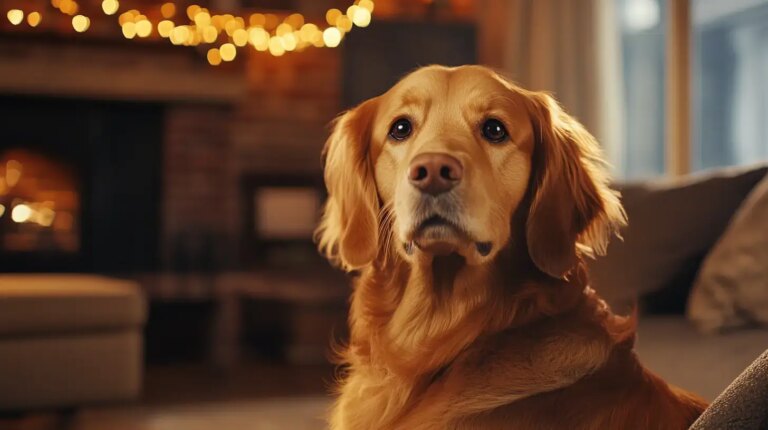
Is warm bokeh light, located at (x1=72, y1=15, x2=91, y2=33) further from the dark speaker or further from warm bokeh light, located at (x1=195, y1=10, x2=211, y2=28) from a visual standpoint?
the dark speaker

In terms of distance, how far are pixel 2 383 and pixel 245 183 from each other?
2459 millimetres

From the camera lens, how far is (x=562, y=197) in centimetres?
100

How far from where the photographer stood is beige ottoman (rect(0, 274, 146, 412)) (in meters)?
2.76

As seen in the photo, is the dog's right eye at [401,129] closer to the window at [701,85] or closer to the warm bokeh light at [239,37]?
the window at [701,85]

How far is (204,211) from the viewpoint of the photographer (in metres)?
4.99

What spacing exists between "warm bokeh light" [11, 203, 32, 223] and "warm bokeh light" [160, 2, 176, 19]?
127cm

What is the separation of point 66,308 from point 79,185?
6.92ft

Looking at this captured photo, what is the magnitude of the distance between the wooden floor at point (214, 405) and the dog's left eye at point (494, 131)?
1.93m

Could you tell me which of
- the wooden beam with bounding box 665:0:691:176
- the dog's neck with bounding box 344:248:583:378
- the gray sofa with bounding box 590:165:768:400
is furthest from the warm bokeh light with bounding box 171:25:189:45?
the dog's neck with bounding box 344:248:583:378

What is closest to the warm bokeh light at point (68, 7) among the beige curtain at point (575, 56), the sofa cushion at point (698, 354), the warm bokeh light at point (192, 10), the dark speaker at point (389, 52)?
the warm bokeh light at point (192, 10)

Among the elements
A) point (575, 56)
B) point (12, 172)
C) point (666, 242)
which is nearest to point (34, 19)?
point (12, 172)

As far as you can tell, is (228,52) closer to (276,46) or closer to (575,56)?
(276,46)

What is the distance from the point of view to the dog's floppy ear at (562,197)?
979 millimetres

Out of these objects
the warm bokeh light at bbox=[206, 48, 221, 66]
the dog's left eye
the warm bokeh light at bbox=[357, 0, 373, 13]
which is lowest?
the dog's left eye
